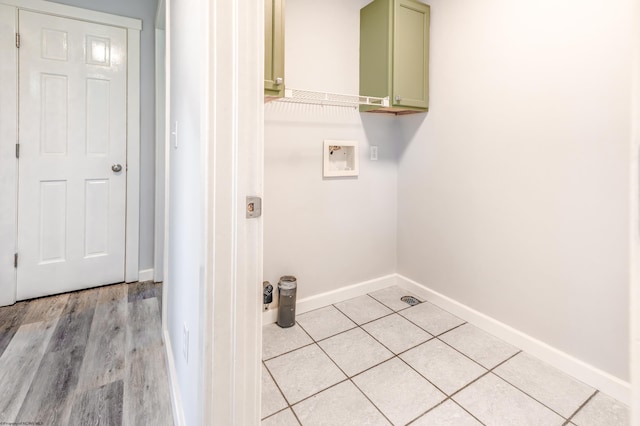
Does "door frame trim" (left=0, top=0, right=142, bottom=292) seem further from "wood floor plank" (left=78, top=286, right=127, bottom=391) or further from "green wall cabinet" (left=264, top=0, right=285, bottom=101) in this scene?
"green wall cabinet" (left=264, top=0, right=285, bottom=101)

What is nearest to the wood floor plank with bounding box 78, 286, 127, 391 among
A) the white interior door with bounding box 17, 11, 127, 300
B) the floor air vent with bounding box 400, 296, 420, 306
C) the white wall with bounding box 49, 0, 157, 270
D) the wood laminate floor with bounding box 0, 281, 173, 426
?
the wood laminate floor with bounding box 0, 281, 173, 426

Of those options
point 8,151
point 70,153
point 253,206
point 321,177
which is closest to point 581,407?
point 253,206

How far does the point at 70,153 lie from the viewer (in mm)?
2566

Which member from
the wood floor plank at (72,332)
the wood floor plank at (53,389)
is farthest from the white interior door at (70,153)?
the wood floor plank at (53,389)

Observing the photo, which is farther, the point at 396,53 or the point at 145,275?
the point at 145,275

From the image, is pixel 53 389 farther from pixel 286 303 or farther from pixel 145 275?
pixel 145 275

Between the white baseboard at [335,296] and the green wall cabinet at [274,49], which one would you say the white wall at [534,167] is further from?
the green wall cabinet at [274,49]

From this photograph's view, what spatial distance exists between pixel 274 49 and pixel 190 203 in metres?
1.11

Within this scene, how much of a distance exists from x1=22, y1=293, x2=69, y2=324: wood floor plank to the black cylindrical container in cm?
153

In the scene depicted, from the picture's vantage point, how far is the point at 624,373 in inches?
63.4

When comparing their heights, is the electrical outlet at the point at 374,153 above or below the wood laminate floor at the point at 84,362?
above

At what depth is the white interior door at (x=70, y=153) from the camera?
2420 mm

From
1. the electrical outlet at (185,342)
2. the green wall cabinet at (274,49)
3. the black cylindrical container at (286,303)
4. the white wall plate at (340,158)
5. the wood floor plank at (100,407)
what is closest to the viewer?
the electrical outlet at (185,342)

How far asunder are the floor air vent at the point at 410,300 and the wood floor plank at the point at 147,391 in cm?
171
